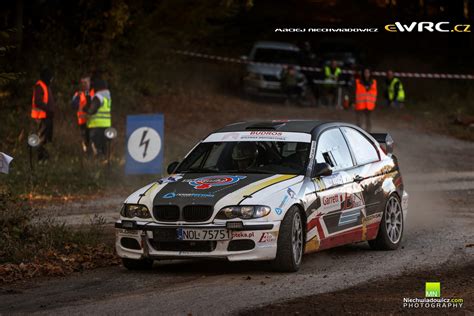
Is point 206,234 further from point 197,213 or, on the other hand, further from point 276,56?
point 276,56

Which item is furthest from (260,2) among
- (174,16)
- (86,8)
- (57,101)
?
(57,101)

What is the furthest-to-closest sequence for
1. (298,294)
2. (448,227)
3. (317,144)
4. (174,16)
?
(174,16), (448,227), (317,144), (298,294)

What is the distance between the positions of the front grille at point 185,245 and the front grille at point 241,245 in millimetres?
156

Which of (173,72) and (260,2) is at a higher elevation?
(260,2)

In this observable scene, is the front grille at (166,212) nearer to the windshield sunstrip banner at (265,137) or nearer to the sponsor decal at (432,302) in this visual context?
the windshield sunstrip banner at (265,137)

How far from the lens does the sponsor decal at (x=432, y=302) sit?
29.8 feet

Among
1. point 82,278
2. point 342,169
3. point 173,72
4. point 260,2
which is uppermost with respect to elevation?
point 260,2

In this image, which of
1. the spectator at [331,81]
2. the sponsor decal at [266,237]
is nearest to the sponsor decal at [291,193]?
the sponsor decal at [266,237]

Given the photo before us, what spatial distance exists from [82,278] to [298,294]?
2.37m

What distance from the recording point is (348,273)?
1103cm

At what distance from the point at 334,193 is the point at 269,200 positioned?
1.31 m

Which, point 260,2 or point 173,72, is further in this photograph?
point 260,2

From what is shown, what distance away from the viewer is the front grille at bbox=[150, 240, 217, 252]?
1076cm

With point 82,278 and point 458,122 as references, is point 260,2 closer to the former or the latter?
point 458,122
